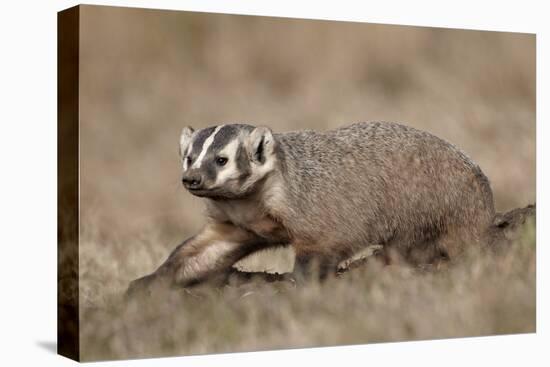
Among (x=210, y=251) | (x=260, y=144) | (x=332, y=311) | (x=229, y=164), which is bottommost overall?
(x=332, y=311)

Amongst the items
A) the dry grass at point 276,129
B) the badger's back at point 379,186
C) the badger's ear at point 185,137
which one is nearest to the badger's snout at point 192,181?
the badger's ear at point 185,137

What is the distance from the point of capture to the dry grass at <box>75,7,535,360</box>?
752 centimetres

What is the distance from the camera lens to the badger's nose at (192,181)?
7.32 meters

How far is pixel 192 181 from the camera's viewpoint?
7336 mm

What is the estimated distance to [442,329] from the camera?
8430 mm

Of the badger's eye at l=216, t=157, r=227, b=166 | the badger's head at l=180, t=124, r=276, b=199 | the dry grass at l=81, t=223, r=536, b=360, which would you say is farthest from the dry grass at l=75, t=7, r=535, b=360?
the badger's eye at l=216, t=157, r=227, b=166

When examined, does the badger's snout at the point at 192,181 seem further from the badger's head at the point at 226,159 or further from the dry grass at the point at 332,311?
the dry grass at the point at 332,311

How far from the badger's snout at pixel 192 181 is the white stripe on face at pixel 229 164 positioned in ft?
0.57

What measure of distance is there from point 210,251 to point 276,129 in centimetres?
102

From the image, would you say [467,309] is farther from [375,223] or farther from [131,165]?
[131,165]

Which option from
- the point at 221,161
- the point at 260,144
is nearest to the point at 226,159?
the point at 221,161

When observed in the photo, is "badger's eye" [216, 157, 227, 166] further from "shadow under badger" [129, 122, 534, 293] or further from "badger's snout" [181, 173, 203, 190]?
"badger's snout" [181, 173, 203, 190]

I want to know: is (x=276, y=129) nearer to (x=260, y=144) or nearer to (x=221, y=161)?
(x=260, y=144)

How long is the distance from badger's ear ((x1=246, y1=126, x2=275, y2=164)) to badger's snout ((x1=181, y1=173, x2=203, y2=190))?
493 mm
